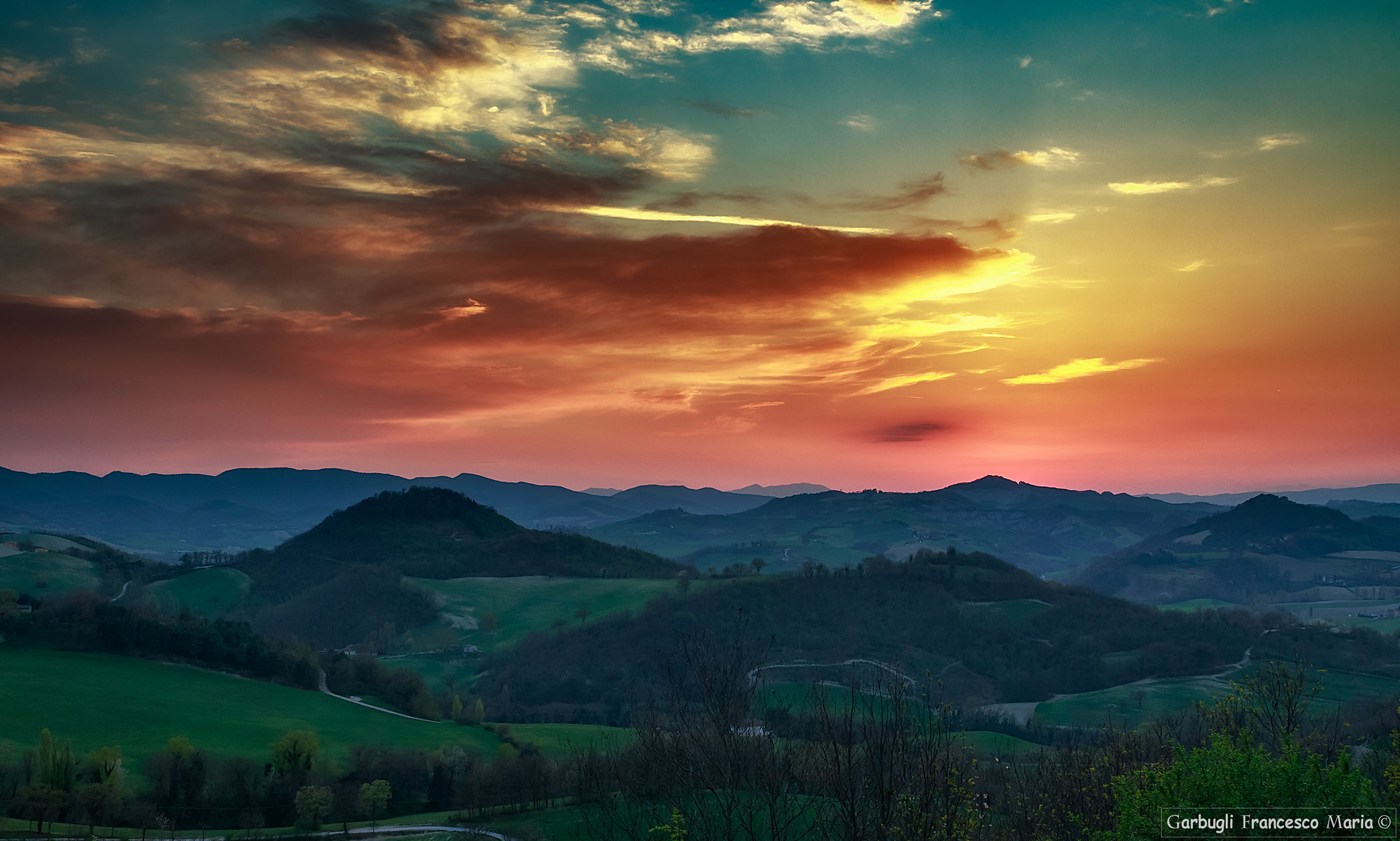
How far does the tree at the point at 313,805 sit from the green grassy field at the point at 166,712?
74.1 ft

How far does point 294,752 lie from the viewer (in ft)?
319

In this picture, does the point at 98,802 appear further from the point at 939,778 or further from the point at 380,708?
the point at 939,778

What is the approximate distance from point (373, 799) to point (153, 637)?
272ft

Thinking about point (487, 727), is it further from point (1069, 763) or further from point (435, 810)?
point (1069, 763)

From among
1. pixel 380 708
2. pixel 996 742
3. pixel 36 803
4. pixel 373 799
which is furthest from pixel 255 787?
pixel 996 742

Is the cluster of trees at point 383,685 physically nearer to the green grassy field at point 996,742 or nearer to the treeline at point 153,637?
the treeline at point 153,637

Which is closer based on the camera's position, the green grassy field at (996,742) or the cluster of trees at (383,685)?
the green grassy field at (996,742)

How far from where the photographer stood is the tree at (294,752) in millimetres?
95500

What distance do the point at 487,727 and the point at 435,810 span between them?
4644 centimetres

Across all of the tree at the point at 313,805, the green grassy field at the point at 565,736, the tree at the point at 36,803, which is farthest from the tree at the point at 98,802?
the green grassy field at the point at 565,736

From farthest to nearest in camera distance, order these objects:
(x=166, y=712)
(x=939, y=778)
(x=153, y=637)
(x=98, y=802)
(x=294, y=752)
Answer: (x=153, y=637), (x=166, y=712), (x=294, y=752), (x=98, y=802), (x=939, y=778)

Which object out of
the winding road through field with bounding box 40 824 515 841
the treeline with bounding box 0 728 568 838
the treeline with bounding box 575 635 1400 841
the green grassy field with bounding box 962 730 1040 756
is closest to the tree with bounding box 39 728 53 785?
the treeline with bounding box 0 728 568 838

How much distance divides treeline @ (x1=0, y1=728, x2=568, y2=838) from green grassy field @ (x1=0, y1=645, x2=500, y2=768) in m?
8.27

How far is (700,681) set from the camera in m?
27.5
